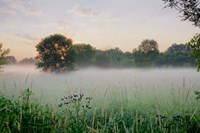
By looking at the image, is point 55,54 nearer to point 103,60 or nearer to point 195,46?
point 195,46

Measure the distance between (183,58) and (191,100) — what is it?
257 feet

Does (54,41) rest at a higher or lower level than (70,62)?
higher

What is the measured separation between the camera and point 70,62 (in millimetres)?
49719

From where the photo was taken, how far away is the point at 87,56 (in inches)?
3260

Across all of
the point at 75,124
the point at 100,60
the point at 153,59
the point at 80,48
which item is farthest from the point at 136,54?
the point at 75,124

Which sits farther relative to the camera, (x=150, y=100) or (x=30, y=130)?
(x=150, y=100)

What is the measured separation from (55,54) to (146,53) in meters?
34.1

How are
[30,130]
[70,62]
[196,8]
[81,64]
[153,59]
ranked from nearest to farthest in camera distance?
[30,130]
[196,8]
[70,62]
[153,59]
[81,64]

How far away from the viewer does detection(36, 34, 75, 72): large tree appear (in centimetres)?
4900

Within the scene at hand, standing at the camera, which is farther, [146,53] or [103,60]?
[103,60]

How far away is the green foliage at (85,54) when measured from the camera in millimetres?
81562

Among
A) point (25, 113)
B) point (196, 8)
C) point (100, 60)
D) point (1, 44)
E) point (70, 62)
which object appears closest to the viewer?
point (25, 113)

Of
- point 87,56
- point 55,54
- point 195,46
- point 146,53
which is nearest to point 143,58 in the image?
point 146,53

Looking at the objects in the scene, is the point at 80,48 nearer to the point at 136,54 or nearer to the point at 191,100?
the point at 136,54
